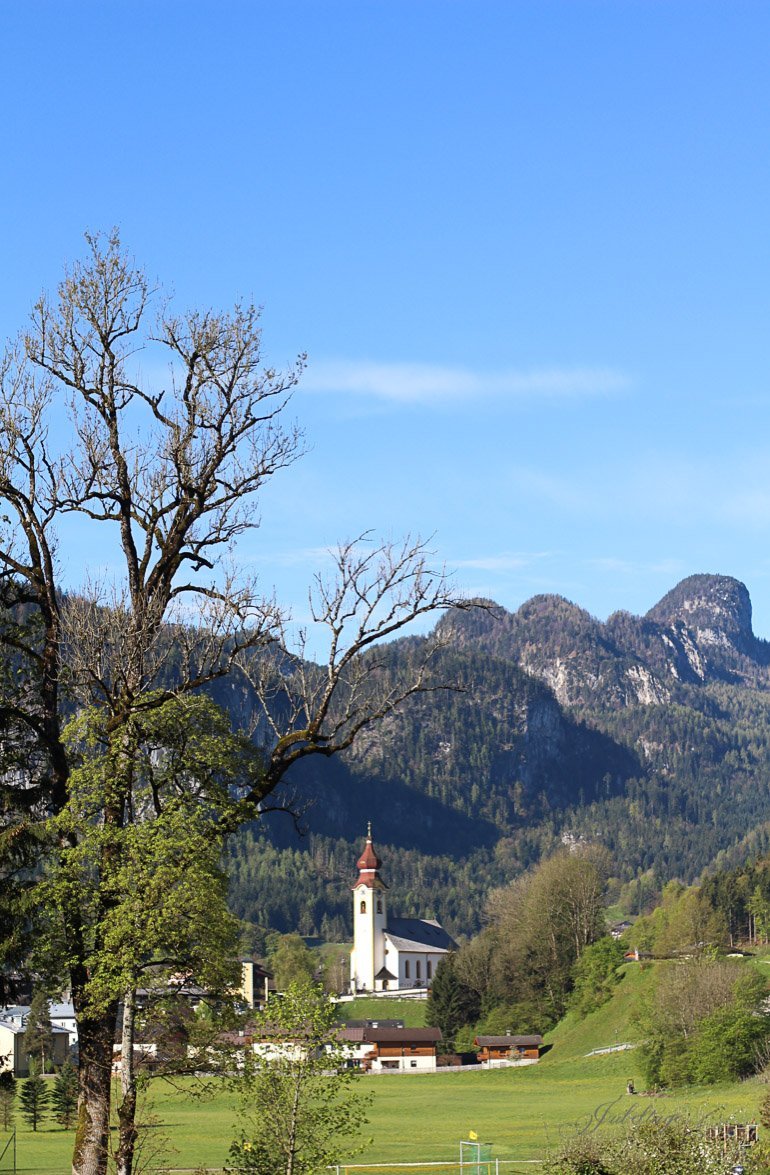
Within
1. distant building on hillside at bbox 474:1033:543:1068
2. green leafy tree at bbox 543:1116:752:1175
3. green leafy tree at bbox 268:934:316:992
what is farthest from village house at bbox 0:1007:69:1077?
green leafy tree at bbox 543:1116:752:1175

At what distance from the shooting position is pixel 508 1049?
391ft

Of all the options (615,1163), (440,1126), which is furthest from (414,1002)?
(615,1163)

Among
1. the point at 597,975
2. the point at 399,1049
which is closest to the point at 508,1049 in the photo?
the point at 597,975

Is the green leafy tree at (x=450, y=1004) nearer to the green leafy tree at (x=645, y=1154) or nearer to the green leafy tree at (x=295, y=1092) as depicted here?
the green leafy tree at (x=645, y=1154)

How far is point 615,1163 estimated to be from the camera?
25984mm

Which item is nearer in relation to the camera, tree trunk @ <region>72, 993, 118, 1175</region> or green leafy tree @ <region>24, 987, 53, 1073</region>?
tree trunk @ <region>72, 993, 118, 1175</region>

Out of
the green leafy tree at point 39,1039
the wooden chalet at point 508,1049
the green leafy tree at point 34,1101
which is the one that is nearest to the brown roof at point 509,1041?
the wooden chalet at point 508,1049

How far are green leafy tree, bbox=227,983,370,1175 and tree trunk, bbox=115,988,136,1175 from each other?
1.89 m

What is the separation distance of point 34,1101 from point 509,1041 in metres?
52.8

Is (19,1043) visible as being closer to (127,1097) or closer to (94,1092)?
(94,1092)

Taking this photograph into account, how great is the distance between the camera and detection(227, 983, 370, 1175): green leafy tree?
2398 cm

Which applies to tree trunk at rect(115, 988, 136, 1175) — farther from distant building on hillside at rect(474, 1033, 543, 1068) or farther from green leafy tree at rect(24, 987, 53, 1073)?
distant building on hillside at rect(474, 1033, 543, 1068)

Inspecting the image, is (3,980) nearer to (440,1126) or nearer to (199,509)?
(199,509)

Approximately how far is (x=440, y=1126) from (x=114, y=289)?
5674 cm
